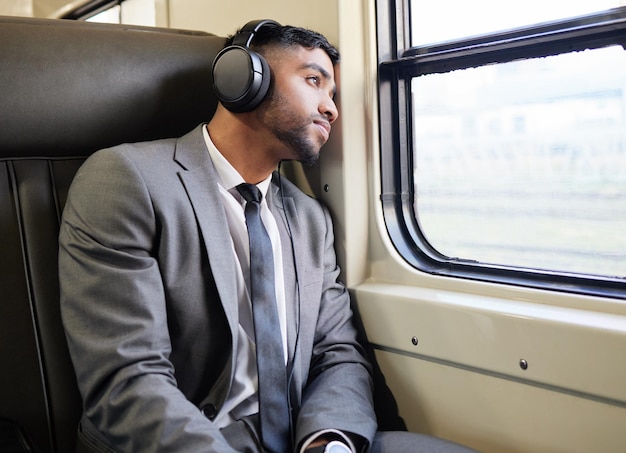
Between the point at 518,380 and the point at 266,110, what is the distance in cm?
88

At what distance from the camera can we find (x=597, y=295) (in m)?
1.37

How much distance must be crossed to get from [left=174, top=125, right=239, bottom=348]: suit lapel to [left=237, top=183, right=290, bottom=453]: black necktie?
0.06 meters

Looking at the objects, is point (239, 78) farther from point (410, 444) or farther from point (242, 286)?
point (410, 444)

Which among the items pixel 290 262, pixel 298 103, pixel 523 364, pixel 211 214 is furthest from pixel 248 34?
pixel 523 364

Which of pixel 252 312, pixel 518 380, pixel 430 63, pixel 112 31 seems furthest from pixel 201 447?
pixel 430 63

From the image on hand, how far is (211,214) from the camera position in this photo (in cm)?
140

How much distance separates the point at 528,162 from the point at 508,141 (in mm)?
73

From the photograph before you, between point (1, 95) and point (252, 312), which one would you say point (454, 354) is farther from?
point (1, 95)

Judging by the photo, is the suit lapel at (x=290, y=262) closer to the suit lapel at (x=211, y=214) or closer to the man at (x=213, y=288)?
the man at (x=213, y=288)

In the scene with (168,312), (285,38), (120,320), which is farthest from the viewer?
(285,38)

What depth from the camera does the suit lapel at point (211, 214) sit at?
4.46 ft

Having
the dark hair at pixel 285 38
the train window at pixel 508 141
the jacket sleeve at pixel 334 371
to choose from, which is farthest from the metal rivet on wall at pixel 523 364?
the dark hair at pixel 285 38

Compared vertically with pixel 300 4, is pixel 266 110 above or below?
below

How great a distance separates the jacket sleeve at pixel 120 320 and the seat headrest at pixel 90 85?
15cm
